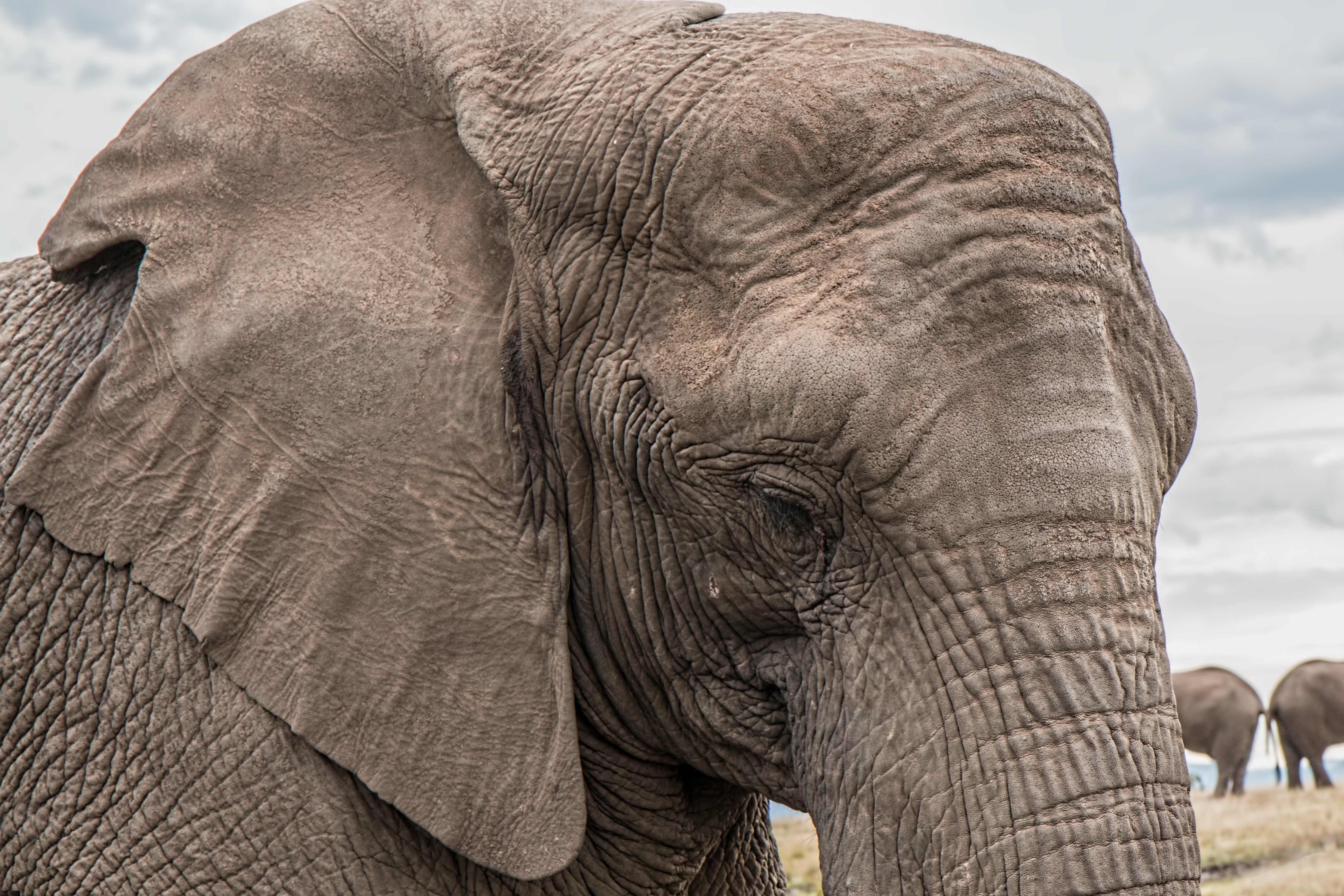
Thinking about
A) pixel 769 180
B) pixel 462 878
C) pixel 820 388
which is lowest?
pixel 462 878

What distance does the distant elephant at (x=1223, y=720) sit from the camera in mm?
30234

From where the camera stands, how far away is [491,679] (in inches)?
136

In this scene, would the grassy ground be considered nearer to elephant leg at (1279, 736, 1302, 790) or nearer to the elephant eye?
elephant leg at (1279, 736, 1302, 790)

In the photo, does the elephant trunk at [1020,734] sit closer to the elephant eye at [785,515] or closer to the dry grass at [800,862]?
the elephant eye at [785,515]

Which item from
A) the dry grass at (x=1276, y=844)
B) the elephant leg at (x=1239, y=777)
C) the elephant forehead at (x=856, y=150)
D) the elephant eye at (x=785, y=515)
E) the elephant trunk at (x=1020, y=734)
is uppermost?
the elephant forehead at (x=856, y=150)

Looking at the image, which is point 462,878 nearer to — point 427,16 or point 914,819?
point 914,819

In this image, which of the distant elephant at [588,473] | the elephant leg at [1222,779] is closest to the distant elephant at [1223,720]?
the elephant leg at [1222,779]

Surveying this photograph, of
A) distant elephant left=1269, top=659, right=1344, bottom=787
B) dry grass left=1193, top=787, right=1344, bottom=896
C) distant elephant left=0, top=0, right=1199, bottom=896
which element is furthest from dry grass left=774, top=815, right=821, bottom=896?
distant elephant left=1269, top=659, right=1344, bottom=787

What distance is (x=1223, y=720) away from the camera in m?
30.4

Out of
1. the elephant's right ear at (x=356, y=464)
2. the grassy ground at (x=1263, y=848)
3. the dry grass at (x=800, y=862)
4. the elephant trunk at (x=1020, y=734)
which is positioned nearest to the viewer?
the elephant trunk at (x=1020, y=734)

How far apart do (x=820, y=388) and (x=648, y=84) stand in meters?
0.87

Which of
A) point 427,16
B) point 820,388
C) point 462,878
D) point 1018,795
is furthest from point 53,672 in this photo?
point 1018,795

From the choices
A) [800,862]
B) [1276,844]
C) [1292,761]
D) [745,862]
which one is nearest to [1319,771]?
[1292,761]

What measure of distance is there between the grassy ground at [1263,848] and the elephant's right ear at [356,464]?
17.3 feet
